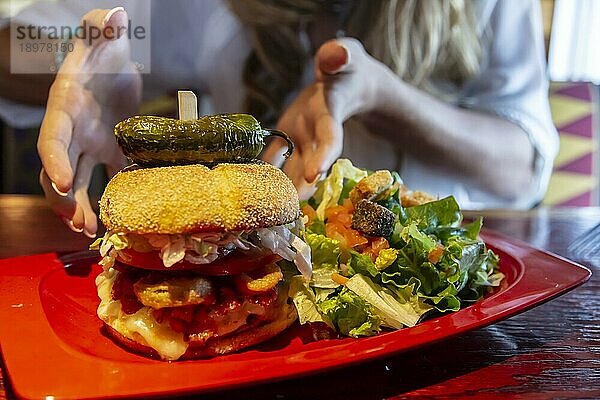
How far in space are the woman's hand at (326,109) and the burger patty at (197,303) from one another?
1.56 feet

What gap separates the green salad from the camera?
1234 millimetres

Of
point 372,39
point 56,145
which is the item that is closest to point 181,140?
point 56,145

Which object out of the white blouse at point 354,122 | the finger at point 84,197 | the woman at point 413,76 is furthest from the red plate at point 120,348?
the white blouse at point 354,122

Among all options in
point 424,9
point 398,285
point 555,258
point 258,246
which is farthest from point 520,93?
point 258,246

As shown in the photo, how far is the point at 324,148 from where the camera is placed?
1.65 metres

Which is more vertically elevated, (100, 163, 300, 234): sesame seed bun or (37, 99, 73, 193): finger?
(100, 163, 300, 234): sesame seed bun

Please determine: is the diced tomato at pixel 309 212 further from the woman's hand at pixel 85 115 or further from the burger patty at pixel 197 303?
the woman's hand at pixel 85 115

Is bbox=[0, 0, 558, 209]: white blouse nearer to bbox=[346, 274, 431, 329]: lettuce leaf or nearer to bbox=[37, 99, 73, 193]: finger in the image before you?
bbox=[37, 99, 73, 193]: finger

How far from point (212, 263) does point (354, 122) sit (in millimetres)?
2126

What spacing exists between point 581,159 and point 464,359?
10.7ft

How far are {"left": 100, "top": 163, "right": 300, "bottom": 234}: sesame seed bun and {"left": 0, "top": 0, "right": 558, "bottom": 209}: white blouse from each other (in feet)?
6.87

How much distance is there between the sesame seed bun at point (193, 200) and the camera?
1062mm

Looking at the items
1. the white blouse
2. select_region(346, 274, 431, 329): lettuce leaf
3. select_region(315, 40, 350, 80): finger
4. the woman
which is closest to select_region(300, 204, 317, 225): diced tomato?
select_region(346, 274, 431, 329): lettuce leaf

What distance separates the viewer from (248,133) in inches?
46.8
